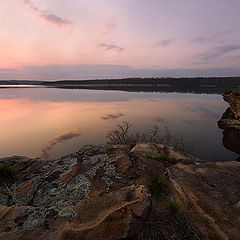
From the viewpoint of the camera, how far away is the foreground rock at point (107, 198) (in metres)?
2.91

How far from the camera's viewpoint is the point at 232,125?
91.9 ft

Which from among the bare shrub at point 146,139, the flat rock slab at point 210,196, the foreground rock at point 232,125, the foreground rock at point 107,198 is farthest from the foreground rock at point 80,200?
the foreground rock at point 232,125

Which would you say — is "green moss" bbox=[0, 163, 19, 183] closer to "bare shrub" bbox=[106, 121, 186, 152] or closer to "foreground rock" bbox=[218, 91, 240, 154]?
"bare shrub" bbox=[106, 121, 186, 152]

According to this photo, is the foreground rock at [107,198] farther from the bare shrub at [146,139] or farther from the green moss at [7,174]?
the bare shrub at [146,139]

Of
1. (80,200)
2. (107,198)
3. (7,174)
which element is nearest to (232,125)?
(107,198)

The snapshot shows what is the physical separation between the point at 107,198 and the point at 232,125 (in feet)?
97.6

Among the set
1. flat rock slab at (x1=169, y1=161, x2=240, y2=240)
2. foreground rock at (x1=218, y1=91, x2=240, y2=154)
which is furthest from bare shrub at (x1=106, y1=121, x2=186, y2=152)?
flat rock slab at (x1=169, y1=161, x2=240, y2=240)

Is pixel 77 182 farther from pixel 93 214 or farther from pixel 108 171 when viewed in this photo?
pixel 93 214

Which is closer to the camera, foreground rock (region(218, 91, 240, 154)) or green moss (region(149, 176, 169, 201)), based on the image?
green moss (region(149, 176, 169, 201))

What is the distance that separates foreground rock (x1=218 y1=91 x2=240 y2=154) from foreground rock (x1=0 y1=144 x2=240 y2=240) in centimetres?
1757

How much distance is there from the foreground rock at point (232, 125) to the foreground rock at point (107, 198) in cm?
1757

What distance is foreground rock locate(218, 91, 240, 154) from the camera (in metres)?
21.7

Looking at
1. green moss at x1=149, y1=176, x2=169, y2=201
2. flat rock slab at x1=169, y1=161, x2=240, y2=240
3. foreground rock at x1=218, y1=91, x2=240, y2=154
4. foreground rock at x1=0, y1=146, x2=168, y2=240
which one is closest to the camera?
foreground rock at x1=0, y1=146, x2=168, y2=240

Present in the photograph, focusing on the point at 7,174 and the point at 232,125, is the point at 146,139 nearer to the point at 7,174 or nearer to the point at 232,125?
the point at 232,125
